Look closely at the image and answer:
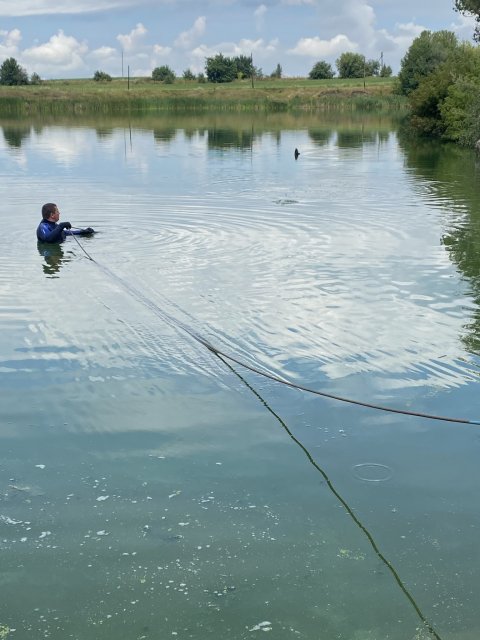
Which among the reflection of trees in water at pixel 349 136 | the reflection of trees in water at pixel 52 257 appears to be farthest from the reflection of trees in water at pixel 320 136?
the reflection of trees in water at pixel 52 257

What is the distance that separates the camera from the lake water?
554 centimetres

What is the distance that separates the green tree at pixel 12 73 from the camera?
139250 millimetres

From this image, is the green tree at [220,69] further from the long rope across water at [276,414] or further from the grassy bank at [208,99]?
the long rope across water at [276,414]

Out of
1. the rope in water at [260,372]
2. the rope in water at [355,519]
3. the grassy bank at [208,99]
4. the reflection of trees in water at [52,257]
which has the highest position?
the grassy bank at [208,99]

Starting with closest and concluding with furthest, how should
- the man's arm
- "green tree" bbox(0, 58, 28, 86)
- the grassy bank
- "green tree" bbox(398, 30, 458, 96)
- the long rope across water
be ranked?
the long rope across water
the man's arm
"green tree" bbox(398, 30, 458, 96)
the grassy bank
"green tree" bbox(0, 58, 28, 86)

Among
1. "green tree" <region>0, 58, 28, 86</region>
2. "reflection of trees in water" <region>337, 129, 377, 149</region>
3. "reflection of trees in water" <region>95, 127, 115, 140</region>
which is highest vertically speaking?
"green tree" <region>0, 58, 28, 86</region>

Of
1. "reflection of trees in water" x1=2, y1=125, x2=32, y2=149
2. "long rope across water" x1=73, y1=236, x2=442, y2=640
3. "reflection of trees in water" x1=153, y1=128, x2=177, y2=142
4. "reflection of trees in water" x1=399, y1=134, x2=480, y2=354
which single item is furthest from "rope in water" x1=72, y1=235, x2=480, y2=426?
"reflection of trees in water" x1=153, y1=128, x2=177, y2=142

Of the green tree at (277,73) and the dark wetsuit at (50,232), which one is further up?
the green tree at (277,73)

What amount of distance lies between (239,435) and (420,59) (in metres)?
93.1

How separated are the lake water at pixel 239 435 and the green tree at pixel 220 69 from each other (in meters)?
133

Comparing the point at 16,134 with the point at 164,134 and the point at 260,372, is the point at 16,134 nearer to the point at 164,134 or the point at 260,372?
the point at 164,134

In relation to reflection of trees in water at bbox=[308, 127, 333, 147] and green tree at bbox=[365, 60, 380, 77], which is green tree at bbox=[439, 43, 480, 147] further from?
green tree at bbox=[365, 60, 380, 77]

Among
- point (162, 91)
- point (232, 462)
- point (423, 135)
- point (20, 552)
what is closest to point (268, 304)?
point (232, 462)

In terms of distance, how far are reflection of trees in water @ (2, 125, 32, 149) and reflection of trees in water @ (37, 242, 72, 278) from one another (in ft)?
97.7
